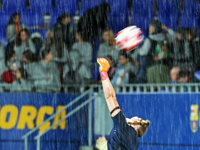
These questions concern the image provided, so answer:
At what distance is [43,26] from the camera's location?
37.4 feet

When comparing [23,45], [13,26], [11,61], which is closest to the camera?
[11,61]

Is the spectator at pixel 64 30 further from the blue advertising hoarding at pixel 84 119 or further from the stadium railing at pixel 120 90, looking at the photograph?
the blue advertising hoarding at pixel 84 119

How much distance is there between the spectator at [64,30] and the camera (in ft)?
34.1

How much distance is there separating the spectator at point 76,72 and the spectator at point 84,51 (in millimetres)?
89

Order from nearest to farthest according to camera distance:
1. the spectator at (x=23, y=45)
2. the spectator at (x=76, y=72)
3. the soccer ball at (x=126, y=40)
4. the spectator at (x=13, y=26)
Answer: the soccer ball at (x=126, y=40), the spectator at (x=76, y=72), the spectator at (x=23, y=45), the spectator at (x=13, y=26)

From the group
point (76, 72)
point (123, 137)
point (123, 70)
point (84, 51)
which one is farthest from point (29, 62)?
point (123, 137)

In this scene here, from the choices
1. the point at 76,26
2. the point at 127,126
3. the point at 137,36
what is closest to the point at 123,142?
the point at 127,126

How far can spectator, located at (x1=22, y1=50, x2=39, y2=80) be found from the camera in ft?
33.0

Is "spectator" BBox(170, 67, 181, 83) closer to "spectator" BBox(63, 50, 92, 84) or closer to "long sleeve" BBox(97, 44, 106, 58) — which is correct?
"long sleeve" BBox(97, 44, 106, 58)

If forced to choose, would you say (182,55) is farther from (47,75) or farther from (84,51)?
(47,75)

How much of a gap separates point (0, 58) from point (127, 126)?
6.50m

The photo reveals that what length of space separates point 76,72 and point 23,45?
1670 mm

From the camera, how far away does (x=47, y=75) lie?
9.88 metres

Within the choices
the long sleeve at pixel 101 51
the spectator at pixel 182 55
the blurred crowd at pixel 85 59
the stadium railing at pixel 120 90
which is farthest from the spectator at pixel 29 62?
the spectator at pixel 182 55
